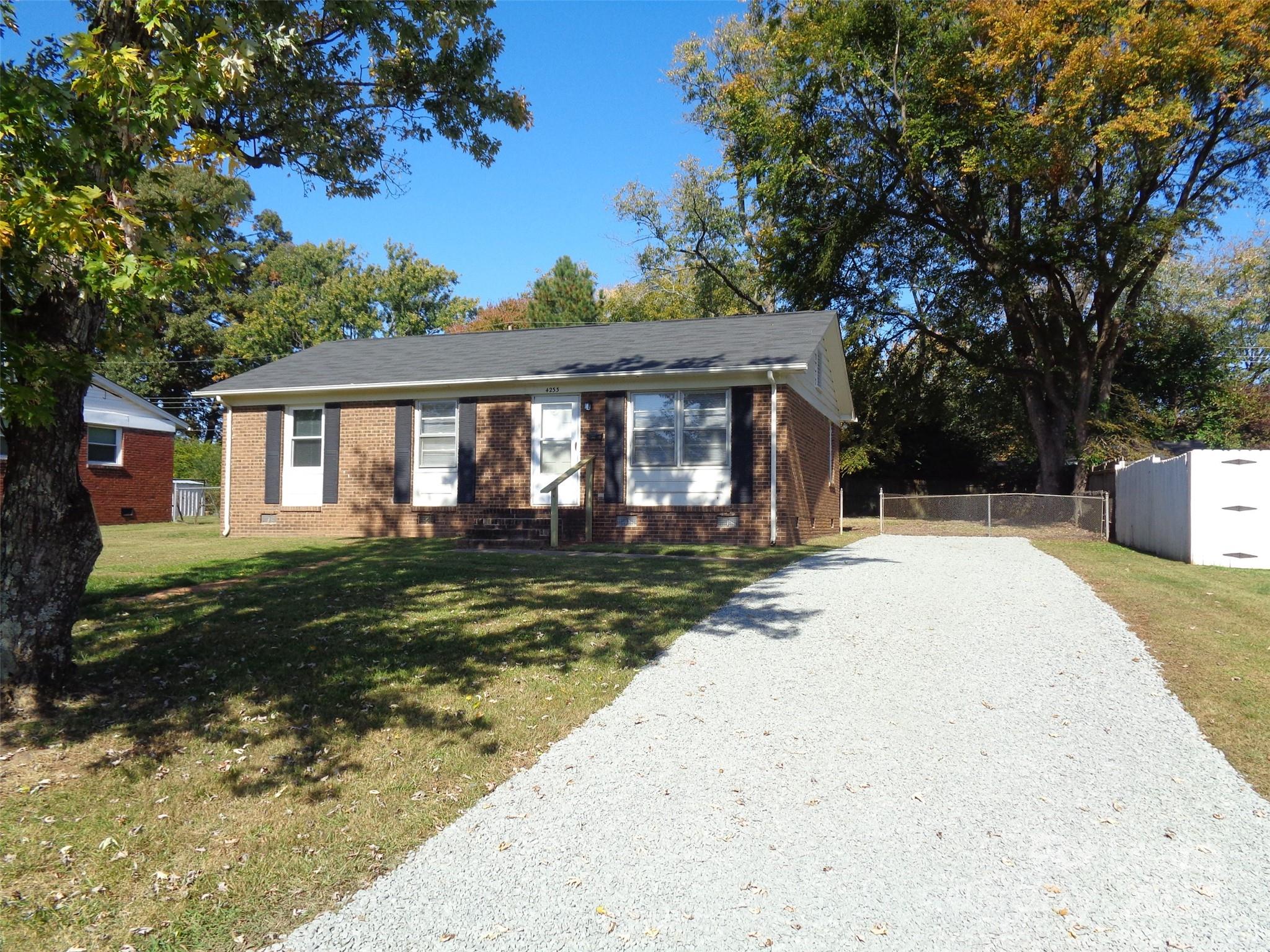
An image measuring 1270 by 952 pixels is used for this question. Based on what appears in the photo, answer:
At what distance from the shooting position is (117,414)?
74.4 ft

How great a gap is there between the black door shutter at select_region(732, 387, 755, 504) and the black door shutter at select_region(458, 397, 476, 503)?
16.7ft

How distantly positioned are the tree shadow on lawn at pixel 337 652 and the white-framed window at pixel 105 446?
15385 mm

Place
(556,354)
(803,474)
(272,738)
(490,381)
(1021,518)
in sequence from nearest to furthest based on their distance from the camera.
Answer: (272,738) → (490,381) → (803,474) → (556,354) → (1021,518)

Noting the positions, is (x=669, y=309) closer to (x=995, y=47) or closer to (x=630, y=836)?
(x=995, y=47)

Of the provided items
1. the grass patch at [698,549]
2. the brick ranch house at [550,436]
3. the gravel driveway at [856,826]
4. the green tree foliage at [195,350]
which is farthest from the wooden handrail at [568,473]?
the green tree foliage at [195,350]

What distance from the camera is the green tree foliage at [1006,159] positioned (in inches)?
707

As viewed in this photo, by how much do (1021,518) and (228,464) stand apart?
57.2ft

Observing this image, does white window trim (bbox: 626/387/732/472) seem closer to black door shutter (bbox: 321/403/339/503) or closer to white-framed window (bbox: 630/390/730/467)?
white-framed window (bbox: 630/390/730/467)

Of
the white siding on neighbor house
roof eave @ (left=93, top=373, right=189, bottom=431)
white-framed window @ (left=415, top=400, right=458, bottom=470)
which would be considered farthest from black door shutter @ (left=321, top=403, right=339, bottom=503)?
the white siding on neighbor house

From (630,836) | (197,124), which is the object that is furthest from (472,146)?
(630,836)

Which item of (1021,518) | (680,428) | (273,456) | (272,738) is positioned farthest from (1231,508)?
(273,456)

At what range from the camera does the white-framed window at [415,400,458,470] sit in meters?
16.9

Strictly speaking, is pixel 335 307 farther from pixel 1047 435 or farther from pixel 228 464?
pixel 1047 435

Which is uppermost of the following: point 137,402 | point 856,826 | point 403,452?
point 137,402
